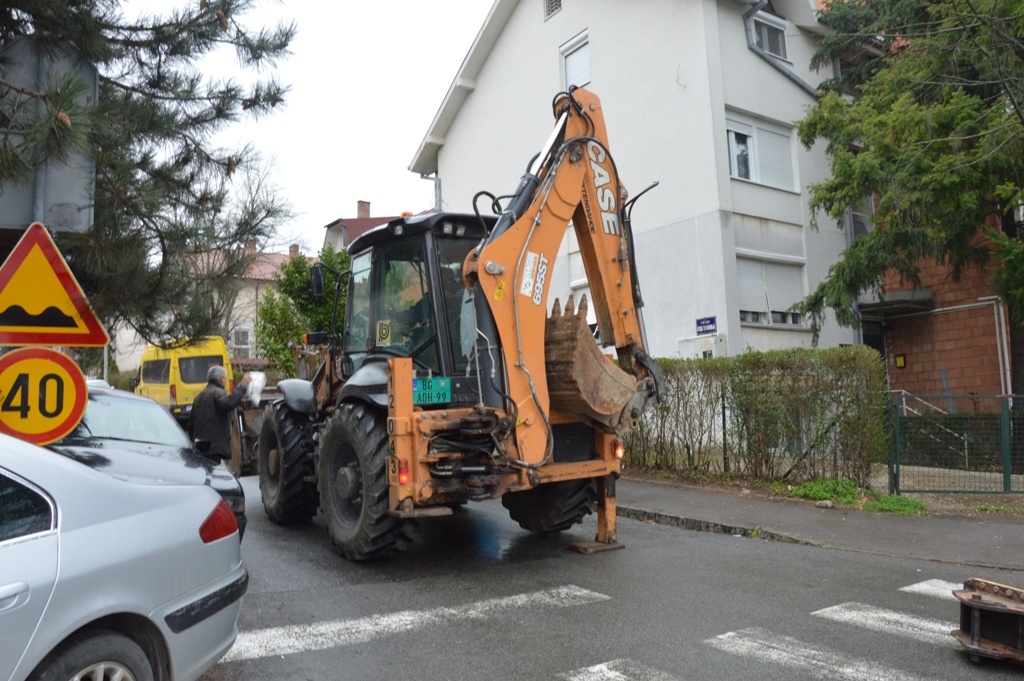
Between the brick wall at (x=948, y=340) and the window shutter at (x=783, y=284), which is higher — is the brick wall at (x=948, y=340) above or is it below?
below

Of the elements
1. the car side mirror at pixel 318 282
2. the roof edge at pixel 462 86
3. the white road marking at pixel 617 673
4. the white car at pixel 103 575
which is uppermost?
the roof edge at pixel 462 86

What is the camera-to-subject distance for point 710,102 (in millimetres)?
16469

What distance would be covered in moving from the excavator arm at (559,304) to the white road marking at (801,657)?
7.07 feet

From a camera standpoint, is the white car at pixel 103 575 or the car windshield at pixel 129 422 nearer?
the white car at pixel 103 575

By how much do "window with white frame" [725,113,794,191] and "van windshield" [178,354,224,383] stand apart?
1431cm

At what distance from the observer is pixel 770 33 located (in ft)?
60.2

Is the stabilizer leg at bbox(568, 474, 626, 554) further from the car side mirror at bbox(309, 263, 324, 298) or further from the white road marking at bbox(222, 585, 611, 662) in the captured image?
the car side mirror at bbox(309, 263, 324, 298)

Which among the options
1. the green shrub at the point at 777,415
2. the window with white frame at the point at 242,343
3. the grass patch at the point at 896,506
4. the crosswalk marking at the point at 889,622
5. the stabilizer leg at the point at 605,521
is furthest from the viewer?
the window with white frame at the point at 242,343

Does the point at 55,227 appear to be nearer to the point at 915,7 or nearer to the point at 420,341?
the point at 420,341

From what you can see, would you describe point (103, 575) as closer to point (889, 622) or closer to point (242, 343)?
point (889, 622)

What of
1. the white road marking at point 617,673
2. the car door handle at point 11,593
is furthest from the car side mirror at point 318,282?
the car door handle at point 11,593

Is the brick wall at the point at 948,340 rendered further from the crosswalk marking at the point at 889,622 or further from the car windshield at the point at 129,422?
the car windshield at the point at 129,422

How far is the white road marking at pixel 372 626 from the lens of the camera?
4.93 m

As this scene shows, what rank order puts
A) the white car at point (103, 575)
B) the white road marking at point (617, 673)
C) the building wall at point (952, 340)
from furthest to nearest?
the building wall at point (952, 340) < the white road marking at point (617, 673) < the white car at point (103, 575)
